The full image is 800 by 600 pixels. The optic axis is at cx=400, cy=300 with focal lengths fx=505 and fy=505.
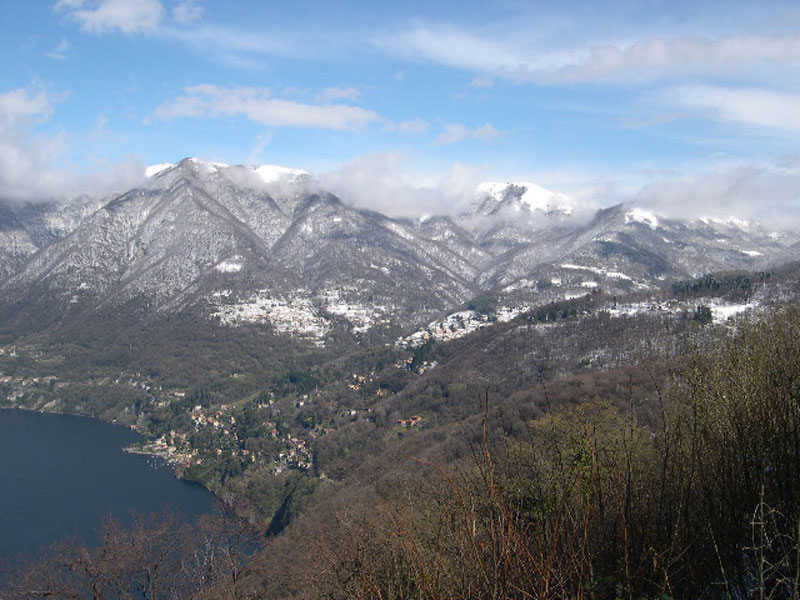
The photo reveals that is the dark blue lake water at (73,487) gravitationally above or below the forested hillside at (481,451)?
below

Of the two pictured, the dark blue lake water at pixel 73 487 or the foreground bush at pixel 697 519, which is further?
the dark blue lake water at pixel 73 487

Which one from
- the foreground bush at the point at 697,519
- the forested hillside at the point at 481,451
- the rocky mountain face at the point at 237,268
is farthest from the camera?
the rocky mountain face at the point at 237,268

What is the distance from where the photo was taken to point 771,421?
3.50m

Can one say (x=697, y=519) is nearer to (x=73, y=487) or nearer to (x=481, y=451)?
(x=481, y=451)

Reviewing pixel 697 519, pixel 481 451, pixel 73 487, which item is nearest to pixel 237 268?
pixel 73 487

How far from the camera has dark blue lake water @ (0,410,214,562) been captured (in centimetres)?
4159

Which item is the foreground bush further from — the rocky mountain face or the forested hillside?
the rocky mountain face

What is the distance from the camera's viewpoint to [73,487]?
50438mm

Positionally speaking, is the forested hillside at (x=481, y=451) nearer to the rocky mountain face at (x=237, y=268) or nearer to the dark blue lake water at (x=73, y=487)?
the dark blue lake water at (x=73, y=487)

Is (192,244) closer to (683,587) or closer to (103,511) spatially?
(103,511)

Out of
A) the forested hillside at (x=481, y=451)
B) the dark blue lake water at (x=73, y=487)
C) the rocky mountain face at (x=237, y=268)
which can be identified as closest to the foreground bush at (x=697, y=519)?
the forested hillside at (x=481, y=451)

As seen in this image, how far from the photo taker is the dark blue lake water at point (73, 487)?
136 ft

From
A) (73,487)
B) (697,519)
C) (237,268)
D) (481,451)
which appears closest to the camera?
(697,519)

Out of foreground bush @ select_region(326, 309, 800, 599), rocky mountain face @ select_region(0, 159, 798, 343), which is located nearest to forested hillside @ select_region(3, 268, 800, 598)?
foreground bush @ select_region(326, 309, 800, 599)
